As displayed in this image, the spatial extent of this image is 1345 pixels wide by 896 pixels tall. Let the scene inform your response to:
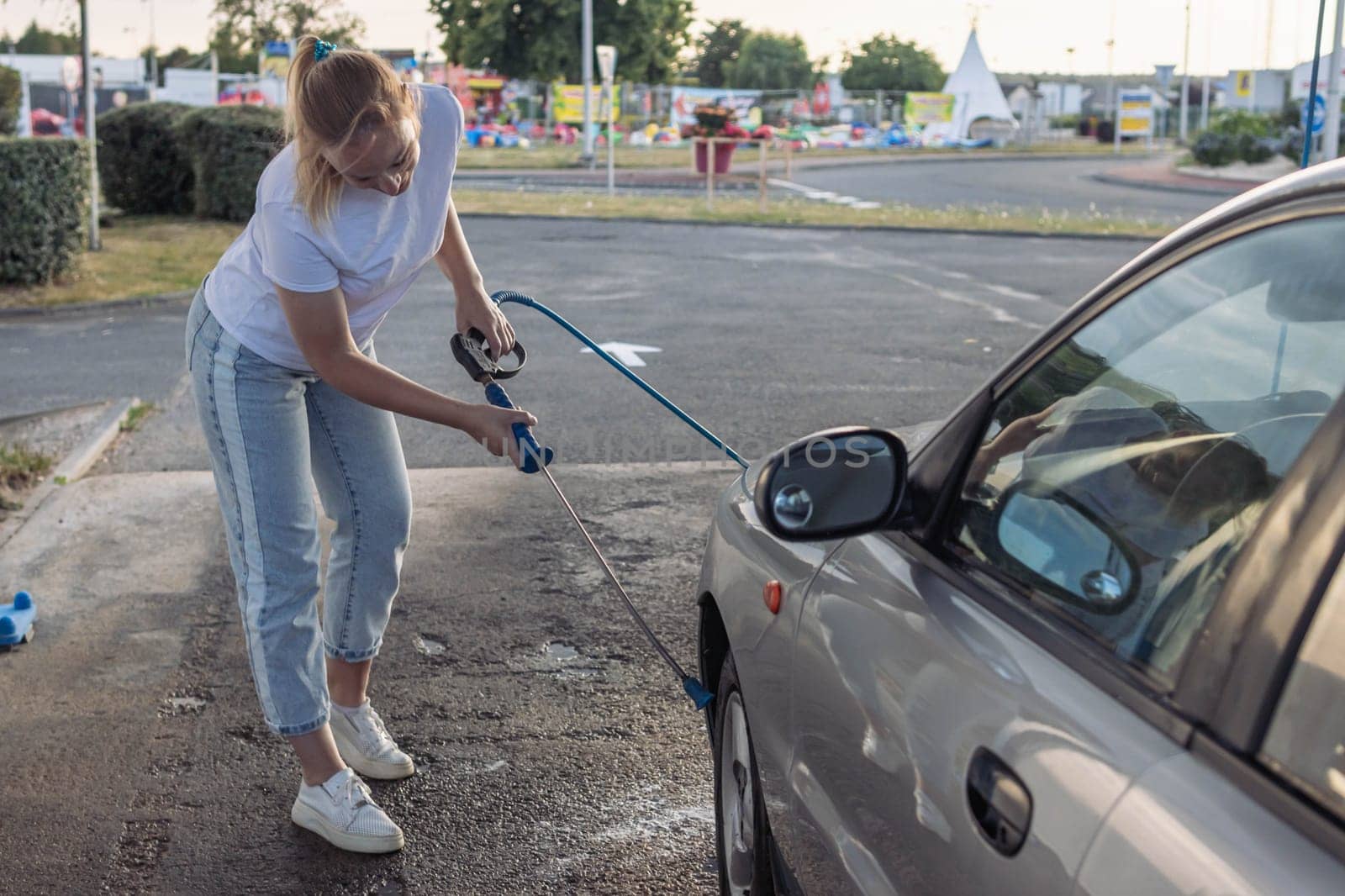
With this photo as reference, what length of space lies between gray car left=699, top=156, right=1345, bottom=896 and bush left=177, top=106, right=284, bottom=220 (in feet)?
59.6

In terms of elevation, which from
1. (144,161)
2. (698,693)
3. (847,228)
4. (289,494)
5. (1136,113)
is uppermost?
(1136,113)

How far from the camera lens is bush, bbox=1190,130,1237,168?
35312 mm

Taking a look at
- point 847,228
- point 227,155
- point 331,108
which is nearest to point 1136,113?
point 847,228

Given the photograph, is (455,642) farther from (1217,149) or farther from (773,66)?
(773,66)

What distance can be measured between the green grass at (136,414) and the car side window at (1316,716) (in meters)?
7.52

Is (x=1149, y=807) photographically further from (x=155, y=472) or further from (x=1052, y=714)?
(x=155, y=472)

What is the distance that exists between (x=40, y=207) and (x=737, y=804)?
1249 centimetres

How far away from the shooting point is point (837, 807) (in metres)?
2.21

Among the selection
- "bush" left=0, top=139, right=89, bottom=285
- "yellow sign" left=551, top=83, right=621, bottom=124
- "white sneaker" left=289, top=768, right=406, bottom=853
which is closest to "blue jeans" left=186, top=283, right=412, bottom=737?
"white sneaker" left=289, top=768, right=406, bottom=853

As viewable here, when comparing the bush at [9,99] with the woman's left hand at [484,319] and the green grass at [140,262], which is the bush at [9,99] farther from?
the woman's left hand at [484,319]

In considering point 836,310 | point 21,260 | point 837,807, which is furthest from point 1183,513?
point 21,260

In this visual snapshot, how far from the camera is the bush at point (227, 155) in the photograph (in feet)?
64.2

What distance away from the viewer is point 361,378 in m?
3.14

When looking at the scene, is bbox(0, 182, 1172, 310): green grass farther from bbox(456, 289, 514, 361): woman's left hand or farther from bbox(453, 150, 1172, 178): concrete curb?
bbox(456, 289, 514, 361): woman's left hand
